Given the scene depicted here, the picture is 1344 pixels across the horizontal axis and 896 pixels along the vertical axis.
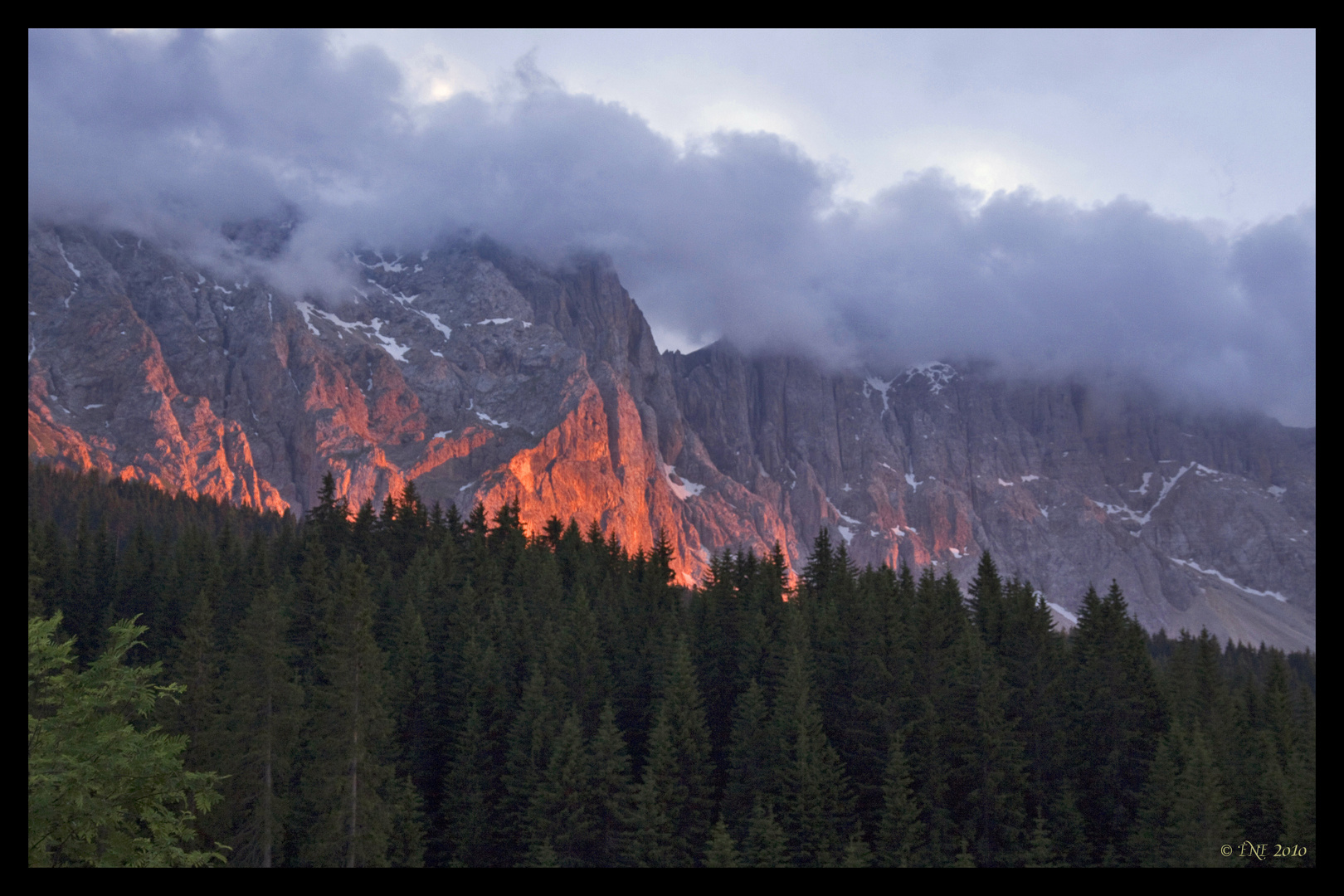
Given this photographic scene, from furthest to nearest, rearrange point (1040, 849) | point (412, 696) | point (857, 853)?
point (412, 696)
point (1040, 849)
point (857, 853)

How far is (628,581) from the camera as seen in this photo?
258 feet

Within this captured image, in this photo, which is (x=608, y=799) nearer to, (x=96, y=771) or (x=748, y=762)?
(x=748, y=762)

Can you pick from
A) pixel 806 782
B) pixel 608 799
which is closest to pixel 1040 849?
pixel 806 782

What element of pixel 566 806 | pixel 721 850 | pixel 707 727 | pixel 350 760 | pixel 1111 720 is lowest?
pixel 566 806

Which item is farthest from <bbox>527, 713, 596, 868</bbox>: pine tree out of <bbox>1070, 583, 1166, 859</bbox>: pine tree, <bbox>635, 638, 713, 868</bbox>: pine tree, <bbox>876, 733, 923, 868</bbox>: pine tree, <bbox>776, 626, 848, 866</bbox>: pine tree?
<bbox>1070, 583, 1166, 859</bbox>: pine tree

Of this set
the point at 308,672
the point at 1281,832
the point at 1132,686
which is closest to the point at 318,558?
the point at 308,672

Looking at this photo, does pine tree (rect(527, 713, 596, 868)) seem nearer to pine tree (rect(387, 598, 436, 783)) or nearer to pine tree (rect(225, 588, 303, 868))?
pine tree (rect(387, 598, 436, 783))

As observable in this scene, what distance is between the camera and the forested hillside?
42406 millimetres

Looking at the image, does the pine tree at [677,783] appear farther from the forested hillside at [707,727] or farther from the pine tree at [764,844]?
the pine tree at [764,844]

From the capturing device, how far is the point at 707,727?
177ft

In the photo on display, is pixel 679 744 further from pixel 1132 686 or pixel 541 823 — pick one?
pixel 1132 686
